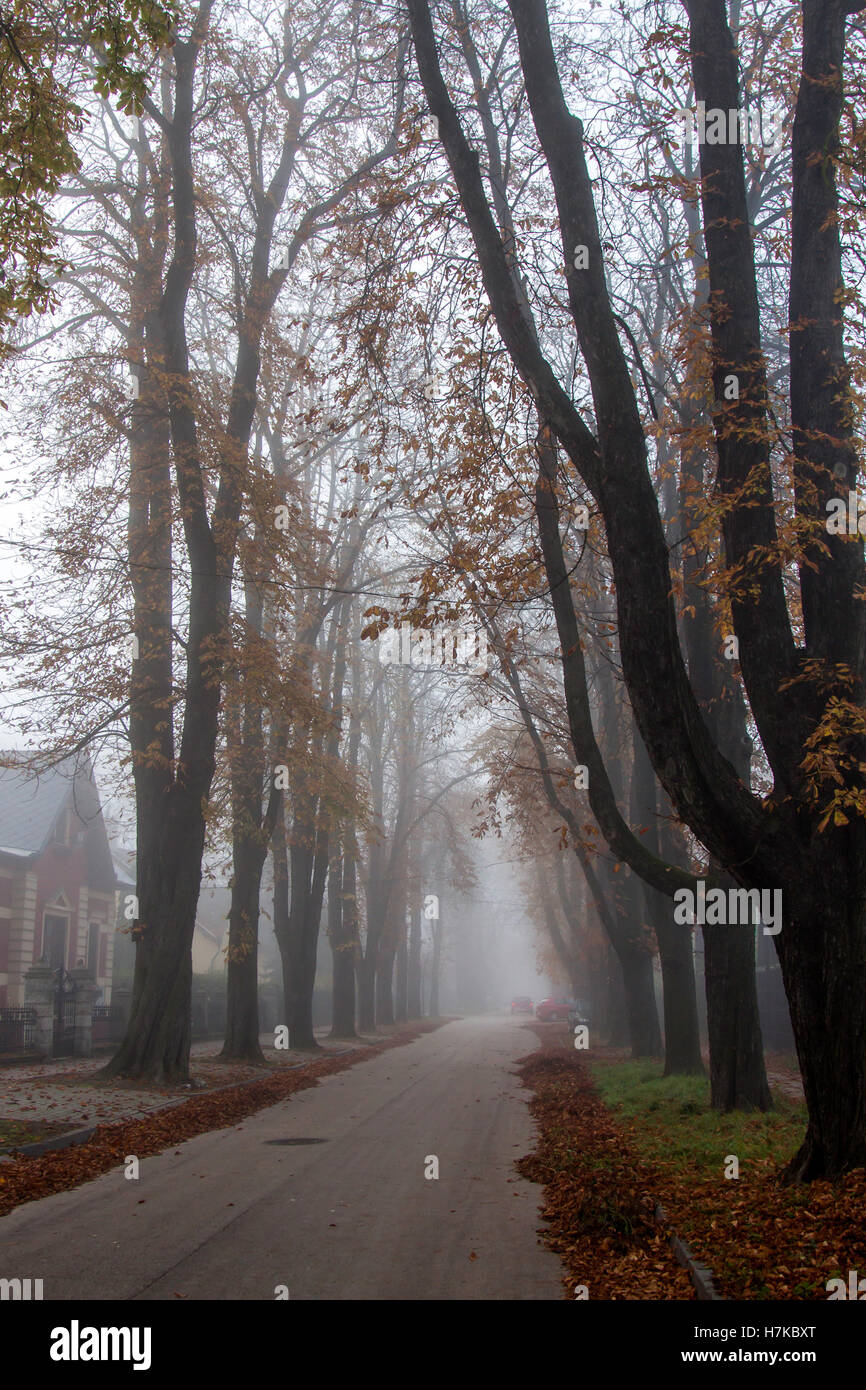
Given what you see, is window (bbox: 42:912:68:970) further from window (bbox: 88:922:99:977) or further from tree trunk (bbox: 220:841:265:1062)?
tree trunk (bbox: 220:841:265:1062)

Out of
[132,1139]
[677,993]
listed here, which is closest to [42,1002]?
[132,1139]

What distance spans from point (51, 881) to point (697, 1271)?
3159 cm

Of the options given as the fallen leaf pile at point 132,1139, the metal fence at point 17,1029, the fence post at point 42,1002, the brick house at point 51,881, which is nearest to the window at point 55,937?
the brick house at point 51,881

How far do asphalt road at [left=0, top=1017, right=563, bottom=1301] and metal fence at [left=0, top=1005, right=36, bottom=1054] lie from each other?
27.0 ft

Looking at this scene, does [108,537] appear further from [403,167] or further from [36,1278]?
[36,1278]

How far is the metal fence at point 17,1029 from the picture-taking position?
61.7 ft

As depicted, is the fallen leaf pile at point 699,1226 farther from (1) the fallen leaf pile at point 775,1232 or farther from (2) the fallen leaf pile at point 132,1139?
(2) the fallen leaf pile at point 132,1139

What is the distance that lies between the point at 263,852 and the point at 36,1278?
50.1 feet

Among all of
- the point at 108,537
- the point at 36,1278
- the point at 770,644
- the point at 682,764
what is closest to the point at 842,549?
the point at 770,644

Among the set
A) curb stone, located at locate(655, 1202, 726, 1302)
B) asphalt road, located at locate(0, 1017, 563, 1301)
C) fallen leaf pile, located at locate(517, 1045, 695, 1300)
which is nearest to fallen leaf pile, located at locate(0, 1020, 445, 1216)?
asphalt road, located at locate(0, 1017, 563, 1301)

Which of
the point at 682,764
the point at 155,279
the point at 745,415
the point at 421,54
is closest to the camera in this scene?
the point at 682,764

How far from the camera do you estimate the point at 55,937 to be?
34.2 meters

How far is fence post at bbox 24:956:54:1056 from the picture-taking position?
18.7m

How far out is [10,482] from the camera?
1609 cm
